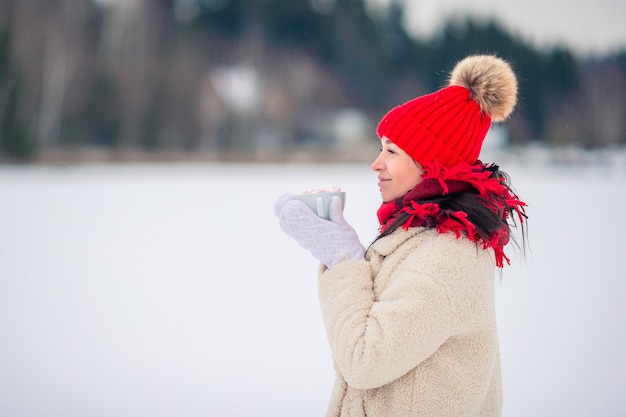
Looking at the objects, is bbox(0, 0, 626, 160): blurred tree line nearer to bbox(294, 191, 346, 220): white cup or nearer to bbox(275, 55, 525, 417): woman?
bbox(275, 55, 525, 417): woman

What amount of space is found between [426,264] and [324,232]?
25cm

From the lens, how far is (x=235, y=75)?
1012 inches

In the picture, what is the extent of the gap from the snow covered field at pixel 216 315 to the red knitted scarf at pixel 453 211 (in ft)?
2.98

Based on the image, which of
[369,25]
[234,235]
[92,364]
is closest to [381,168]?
[92,364]

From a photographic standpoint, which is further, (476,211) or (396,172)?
(396,172)

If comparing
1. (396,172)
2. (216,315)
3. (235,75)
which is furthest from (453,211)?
(235,75)

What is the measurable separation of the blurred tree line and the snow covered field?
8.87 metres

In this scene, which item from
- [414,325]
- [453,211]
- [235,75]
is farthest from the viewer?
[235,75]

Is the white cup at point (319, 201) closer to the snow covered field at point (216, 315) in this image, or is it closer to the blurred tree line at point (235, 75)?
the snow covered field at point (216, 315)

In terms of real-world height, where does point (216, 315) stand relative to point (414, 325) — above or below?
below

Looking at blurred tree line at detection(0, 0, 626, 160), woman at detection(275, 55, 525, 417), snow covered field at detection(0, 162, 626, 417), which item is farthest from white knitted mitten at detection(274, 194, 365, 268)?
blurred tree line at detection(0, 0, 626, 160)

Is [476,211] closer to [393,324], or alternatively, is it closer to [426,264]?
[426,264]

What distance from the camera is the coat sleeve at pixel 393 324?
1128 millimetres

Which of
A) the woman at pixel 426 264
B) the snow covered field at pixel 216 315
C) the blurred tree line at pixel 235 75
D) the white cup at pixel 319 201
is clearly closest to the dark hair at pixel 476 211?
the woman at pixel 426 264
